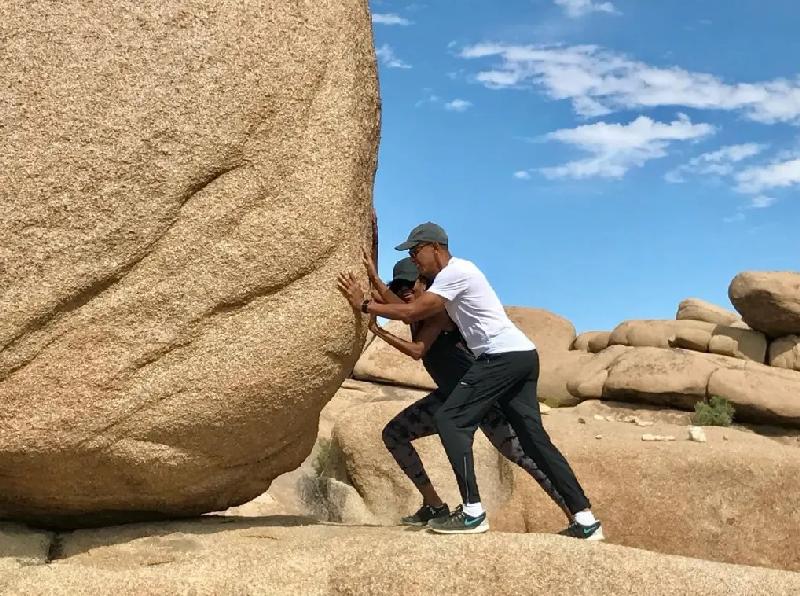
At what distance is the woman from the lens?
20.6 feet

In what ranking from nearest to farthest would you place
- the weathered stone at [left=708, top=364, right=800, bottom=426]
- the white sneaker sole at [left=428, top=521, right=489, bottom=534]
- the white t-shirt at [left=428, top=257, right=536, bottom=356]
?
the white sneaker sole at [left=428, top=521, right=489, bottom=534]
the white t-shirt at [left=428, top=257, right=536, bottom=356]
the weathered stone at [left=708, top=364, right=800, bottom=426]

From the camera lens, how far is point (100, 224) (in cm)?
541

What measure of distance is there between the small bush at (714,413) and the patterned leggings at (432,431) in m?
13.0

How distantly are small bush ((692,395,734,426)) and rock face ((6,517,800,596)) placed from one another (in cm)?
1374

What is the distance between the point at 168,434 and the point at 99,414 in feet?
1.53

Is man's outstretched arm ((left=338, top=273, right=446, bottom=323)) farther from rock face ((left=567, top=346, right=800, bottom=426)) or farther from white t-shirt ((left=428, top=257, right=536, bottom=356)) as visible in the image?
rock face ((left=567, top=346, right=800, bottom=426))

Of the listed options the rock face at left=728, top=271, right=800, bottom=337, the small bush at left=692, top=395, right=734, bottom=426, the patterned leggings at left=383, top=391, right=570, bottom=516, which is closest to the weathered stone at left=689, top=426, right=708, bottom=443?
the patterned leggings at left=383, top=391, right=570, bottom=516

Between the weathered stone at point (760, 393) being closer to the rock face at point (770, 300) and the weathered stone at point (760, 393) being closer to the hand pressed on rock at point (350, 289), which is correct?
the rock face at point (770, 300)

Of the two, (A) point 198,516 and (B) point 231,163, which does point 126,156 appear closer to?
(B) point 231,163

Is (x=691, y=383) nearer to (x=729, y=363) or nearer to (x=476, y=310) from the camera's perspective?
(x=729, y=363)

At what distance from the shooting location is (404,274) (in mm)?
6617

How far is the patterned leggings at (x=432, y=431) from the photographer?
6.52m

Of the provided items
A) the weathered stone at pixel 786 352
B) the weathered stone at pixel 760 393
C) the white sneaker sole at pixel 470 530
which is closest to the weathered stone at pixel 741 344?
the weathered stone at pixel 786 352

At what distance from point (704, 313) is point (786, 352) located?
5.92 m
